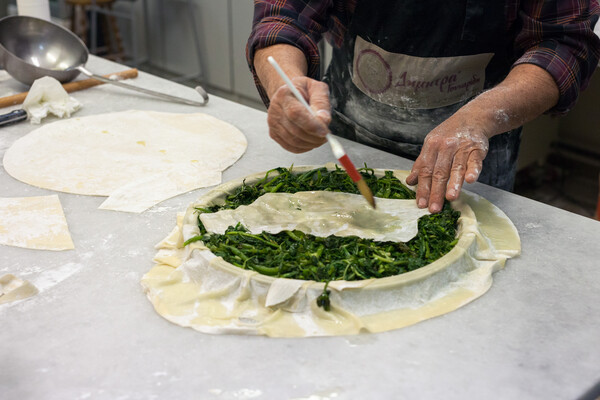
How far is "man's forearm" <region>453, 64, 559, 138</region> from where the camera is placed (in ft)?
5.95

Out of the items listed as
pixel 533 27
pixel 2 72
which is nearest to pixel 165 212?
pixel 533 27

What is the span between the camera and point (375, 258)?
1.49 m

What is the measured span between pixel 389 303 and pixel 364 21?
4.20ft

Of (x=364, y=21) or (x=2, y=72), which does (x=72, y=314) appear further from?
(x=2, y=72)

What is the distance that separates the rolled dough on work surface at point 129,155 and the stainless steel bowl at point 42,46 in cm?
53

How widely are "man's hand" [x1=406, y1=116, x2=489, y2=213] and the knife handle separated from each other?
1.82 m

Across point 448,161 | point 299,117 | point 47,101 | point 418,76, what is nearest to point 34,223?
point 299,117

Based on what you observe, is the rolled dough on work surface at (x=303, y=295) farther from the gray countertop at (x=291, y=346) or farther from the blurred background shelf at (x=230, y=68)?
the blurred background shelf at (x=230, y=68)

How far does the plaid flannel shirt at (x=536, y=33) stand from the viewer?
1.94 meters

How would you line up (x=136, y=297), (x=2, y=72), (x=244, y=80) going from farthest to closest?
(x=244, y=80) → (x=2, y=72) → (x=136, y=297)

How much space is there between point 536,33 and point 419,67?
417mm

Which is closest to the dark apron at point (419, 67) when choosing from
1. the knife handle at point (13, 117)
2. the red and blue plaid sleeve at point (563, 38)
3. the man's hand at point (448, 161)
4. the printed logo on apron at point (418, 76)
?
the printed logo on apron at point (418, 76)

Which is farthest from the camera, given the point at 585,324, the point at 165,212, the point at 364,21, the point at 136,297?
the point at 364,21

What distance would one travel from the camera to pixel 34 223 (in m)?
1.83
